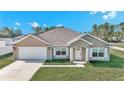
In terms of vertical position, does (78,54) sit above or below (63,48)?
below

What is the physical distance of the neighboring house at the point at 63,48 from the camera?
14211mm

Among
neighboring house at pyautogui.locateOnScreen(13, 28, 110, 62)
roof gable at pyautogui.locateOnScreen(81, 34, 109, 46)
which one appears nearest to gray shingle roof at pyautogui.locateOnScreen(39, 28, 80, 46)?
neighboring house at pyautogui.locateOnScreen(13, 28, 110, 62)

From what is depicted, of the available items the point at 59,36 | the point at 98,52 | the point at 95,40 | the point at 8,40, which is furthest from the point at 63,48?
the point at 8,40

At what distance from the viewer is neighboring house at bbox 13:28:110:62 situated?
46.6 feet

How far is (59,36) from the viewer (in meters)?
16.0

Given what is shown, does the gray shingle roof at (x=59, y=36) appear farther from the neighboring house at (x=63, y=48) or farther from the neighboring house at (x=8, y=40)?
the neighboring house at (x=8, y=40)

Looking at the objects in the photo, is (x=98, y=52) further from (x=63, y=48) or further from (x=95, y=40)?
(x=63, y=48)

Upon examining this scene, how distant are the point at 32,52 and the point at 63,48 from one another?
273cm

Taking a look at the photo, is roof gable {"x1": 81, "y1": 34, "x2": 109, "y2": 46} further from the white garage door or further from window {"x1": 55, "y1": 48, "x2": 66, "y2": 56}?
the white garage door

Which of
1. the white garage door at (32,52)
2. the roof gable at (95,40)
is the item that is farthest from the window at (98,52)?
the white garage door at (32,52)

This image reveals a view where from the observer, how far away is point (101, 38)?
14.3 m
